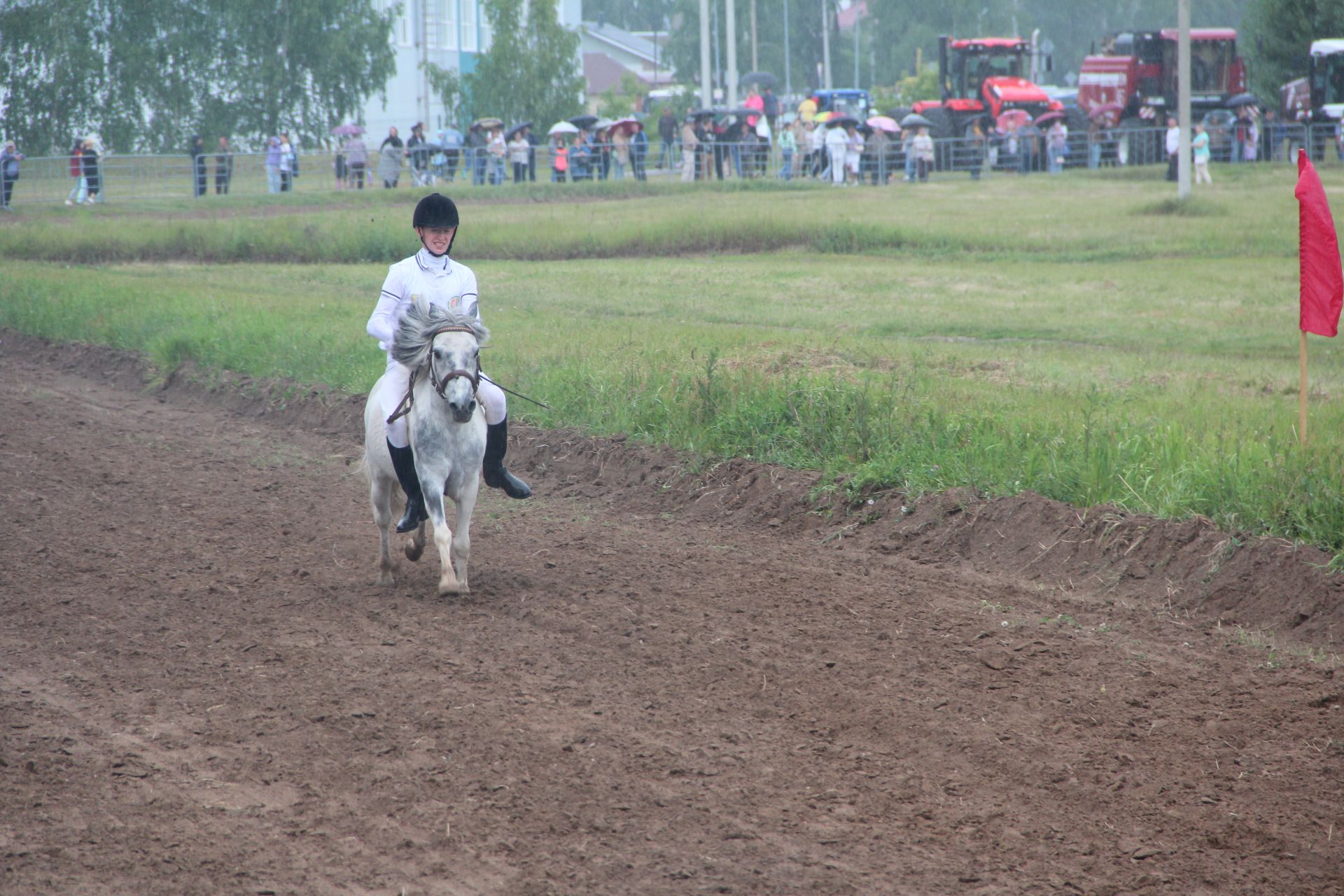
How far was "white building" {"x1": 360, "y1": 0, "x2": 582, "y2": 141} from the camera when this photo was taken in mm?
71188

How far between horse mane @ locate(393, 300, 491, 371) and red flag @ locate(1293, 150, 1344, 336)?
5703 mm

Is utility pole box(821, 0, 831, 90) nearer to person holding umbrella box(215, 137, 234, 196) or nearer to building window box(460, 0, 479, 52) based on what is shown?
building window box(460, 0, 479, 52)

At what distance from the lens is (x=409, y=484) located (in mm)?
8727

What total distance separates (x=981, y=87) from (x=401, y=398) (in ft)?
174

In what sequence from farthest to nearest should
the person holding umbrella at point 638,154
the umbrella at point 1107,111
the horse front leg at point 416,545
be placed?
the umbrella at point 1107,111 → the person holding umbrella at point 638,154 → the horse front leg at point 416,545

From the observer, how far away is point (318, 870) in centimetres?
485

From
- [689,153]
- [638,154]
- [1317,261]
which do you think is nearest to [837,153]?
[689,153]

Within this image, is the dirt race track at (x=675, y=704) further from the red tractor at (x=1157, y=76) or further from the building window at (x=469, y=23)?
the building window at (x=469, y=23)

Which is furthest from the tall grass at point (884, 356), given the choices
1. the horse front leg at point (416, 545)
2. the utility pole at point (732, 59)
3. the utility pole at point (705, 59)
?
the utility pole at point (732, 59)

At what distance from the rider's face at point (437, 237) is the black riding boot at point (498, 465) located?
1.21 meters

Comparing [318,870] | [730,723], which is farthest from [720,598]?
[318,870]

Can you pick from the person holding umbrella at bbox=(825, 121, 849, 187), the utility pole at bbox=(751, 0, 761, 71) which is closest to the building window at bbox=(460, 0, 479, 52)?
the utility pole at bbox=(751, 0, 761, 71)

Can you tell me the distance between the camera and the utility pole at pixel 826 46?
100750mm

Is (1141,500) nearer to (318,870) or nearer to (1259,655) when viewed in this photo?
(1259,655)
